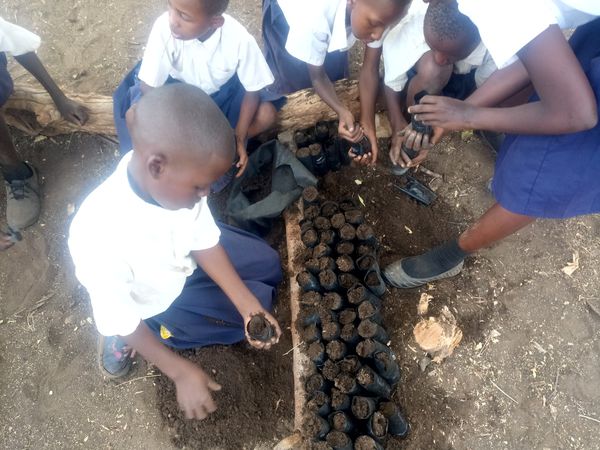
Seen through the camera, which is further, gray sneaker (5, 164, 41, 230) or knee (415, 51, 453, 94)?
gray sneaker (5, 164, 41, 230)

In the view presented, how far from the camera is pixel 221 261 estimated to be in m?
1.80

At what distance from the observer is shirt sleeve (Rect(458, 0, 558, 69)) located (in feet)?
4.43

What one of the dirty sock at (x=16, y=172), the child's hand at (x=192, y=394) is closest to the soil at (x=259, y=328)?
the child's hand at (x=192, y=394)

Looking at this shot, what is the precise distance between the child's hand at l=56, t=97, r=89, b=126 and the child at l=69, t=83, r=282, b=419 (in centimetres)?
114

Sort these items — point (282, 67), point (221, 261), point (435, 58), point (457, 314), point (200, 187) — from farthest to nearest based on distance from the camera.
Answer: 1. point (282, 67)
2. point (457, 314)
3. point (435, 58)
4. point (221, 261)
5. point (200, 187)

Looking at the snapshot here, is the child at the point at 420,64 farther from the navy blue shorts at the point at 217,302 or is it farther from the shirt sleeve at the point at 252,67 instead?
the navy blue shorts at the point at 217,302

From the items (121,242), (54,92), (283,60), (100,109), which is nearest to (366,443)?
(121,242)

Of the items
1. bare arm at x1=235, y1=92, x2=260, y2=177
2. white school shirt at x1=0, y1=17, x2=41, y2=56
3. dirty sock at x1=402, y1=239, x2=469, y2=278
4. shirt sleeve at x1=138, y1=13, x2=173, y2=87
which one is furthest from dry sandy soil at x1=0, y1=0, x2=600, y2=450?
shirt sleeve at x1=138, y1=13, x2=173, y2=87

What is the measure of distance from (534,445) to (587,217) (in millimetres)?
1180

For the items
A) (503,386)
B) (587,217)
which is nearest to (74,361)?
(503,386)

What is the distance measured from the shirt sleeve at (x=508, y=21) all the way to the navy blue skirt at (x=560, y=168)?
0.95 ft

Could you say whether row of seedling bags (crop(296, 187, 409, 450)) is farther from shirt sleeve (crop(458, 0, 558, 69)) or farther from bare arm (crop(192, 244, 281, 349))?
shirt sleeve (crop(458, 0, 558, 69))

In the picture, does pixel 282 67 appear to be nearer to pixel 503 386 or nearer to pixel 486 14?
pixel 486 14

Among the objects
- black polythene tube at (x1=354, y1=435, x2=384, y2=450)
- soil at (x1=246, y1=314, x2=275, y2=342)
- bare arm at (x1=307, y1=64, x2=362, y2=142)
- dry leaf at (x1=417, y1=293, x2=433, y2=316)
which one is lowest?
black polythene tube at (x1=354, y1=435, x2=384, y2=450)
